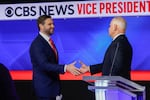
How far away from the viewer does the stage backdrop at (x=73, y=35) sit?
5804mm

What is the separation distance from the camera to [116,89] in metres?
2.36

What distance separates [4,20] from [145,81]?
86.8 inches

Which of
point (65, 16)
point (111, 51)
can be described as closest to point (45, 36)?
point (111, 51)

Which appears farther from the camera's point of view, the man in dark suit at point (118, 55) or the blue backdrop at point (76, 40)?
the blue backdrop at point (76, 40)

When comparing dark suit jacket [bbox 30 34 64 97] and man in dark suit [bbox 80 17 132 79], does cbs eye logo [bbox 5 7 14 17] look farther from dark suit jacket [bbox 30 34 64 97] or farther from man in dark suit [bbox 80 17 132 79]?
man in dark suit [bbox 80 17 132 79]

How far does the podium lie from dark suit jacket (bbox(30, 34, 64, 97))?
1.72 metres

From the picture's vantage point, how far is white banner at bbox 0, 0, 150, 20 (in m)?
5.74

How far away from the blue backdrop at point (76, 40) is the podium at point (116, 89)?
336cm

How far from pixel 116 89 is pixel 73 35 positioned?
3674 mm

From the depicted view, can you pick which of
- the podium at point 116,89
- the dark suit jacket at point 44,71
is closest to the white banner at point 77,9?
the dark suit jacket at point 44,71

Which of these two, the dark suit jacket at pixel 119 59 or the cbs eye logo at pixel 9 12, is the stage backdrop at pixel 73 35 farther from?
the dark suit jacket at pixel 119 59

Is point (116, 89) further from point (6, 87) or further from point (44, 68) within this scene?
point (44, 68)

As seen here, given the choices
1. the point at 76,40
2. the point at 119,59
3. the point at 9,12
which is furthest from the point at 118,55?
the point at 9,12

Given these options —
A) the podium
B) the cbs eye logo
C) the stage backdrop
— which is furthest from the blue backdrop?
the podium
